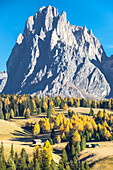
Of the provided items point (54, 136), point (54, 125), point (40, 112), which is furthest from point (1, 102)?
point (54, 136)

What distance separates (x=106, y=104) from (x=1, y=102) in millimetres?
88746

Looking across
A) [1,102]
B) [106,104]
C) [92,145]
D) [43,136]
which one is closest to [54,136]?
[43,136]

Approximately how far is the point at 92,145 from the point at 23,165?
4564 centimetres

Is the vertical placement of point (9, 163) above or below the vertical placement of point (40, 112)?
below

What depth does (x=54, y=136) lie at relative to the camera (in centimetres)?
11000

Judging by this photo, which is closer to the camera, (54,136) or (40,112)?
(54,136)

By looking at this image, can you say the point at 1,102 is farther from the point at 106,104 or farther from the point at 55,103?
the point at 106,104

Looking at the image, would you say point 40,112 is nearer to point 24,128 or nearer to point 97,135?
point 24,128

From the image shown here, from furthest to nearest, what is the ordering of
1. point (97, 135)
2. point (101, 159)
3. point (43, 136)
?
point (43, 136)
point (97, 135)
point (101, 159)

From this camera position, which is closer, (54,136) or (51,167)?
(51,167)

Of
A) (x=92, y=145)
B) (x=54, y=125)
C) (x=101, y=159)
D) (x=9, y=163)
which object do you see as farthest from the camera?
(x=54, y=125)

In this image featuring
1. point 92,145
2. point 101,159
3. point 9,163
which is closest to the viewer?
point 9,163

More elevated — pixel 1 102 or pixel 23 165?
pixel 1 102

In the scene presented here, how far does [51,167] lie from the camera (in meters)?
59.0
